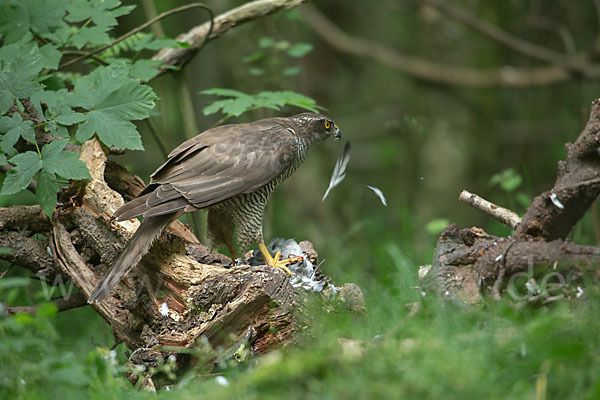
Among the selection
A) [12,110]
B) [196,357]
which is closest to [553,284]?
[196,357]

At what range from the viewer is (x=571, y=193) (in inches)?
117

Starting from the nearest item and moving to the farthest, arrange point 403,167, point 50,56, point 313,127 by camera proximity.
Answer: point 50,56
point 313,127
point 403,167

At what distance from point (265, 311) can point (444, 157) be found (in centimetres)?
584

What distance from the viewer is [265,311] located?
3.27m

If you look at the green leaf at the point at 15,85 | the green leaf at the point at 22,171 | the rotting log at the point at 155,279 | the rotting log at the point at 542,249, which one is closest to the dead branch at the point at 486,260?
the rotting log at the point at 542,249

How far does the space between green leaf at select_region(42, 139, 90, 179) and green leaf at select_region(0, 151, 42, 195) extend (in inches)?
2.0

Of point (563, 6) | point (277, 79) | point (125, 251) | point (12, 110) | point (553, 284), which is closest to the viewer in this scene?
point (553, 284)

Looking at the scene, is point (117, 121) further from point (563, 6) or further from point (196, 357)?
point (563, 6)

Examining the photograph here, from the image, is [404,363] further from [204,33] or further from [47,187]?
[204,33]

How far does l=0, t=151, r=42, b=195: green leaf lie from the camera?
3393mm

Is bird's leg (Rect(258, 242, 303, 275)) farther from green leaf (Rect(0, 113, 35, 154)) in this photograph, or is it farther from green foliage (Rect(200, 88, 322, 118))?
green leaf (Rect(0, 113, 35, 154))

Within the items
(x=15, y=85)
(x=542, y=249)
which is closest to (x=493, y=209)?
(x=542, y=249)

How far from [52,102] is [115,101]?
15.3 inches

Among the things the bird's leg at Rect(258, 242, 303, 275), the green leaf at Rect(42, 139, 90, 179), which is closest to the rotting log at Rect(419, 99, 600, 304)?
the bird's leg at Rect(258, 242, 303, 275)
